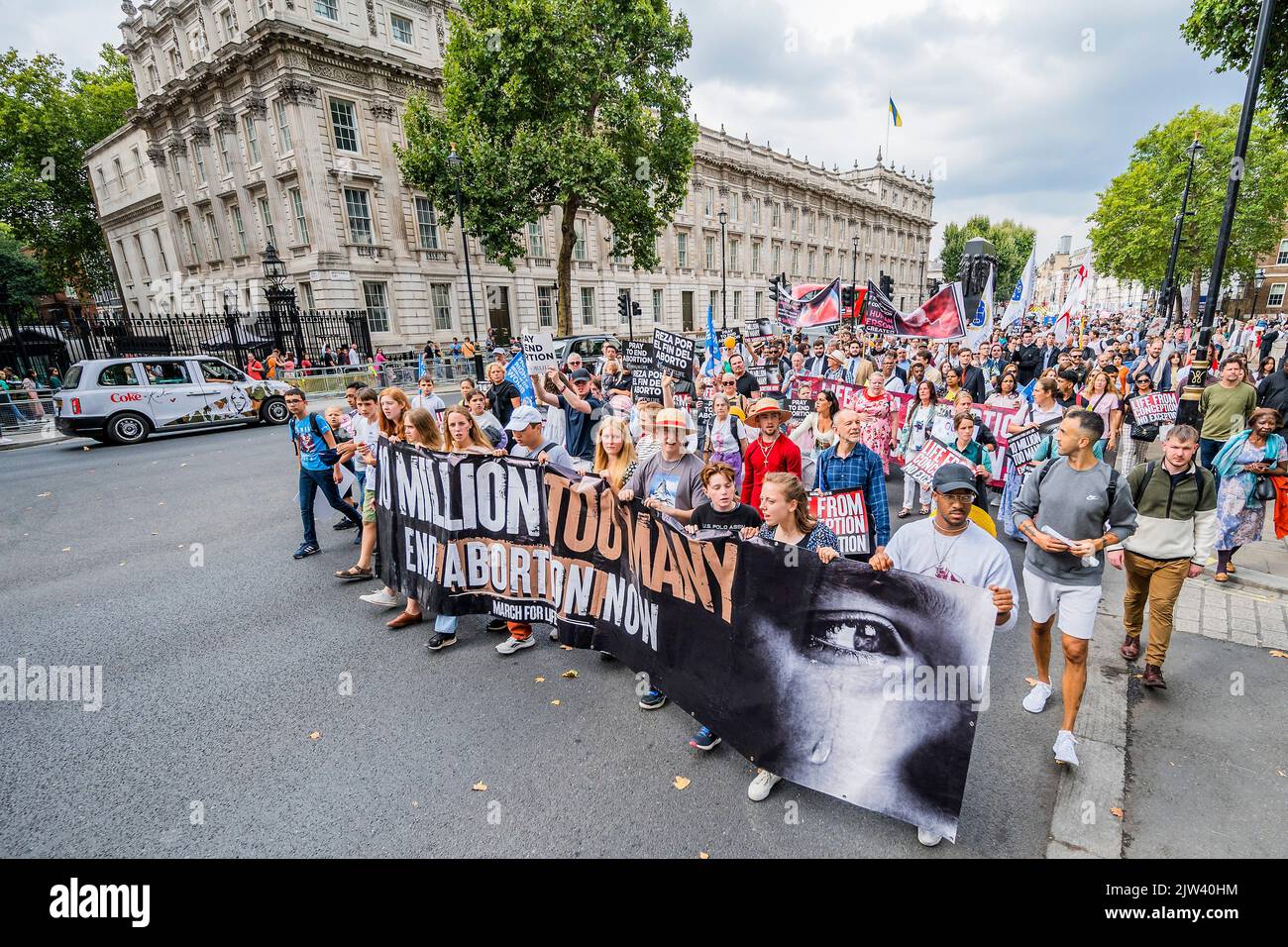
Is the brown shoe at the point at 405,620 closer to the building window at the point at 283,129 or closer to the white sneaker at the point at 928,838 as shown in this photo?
the white sneaker at the point at 928,838

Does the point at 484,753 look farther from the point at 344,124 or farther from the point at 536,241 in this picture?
the point at 536,241

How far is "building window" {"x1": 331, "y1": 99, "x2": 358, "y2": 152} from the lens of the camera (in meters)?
28.3

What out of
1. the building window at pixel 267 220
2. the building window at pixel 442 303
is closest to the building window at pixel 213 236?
the building window at pixel 267 220

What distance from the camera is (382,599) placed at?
18.9ft

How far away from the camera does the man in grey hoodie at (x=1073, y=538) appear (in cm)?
356

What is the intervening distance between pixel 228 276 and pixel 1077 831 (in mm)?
43768

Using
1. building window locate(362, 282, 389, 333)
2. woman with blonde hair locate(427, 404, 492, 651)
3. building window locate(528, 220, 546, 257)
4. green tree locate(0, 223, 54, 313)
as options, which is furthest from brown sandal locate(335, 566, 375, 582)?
green tree locate(0, 223, 54, 313)

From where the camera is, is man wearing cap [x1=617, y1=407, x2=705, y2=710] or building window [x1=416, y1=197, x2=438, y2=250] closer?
man wearing cap [x1=617, y1=407, x2=705, y2=710]

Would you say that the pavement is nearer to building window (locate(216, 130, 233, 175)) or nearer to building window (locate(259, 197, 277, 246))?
building window (locate(259, 197, 277, 246))

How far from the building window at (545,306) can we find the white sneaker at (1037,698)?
117ft

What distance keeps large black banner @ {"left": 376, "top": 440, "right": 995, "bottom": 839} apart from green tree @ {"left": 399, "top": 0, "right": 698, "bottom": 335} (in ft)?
74.4

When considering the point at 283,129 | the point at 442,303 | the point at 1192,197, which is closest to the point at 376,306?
the point at 442,303

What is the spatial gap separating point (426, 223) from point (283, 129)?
721 centimetres

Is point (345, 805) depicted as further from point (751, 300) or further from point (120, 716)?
point (751, 300)
